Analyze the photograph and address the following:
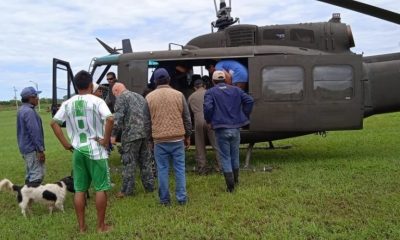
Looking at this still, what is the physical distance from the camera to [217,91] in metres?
7.07

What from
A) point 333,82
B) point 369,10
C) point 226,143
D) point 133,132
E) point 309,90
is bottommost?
point 226,143

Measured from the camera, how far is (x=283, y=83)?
9.21 m

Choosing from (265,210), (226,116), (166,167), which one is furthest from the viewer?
(226,116)

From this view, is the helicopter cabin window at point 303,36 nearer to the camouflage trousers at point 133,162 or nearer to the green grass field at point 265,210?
the green grass field at point 265,210

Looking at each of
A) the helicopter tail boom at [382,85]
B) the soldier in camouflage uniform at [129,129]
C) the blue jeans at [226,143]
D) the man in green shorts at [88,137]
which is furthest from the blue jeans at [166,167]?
the helicopter tail boom at [382,85]

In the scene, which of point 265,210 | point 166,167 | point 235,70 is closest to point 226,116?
point 166,167

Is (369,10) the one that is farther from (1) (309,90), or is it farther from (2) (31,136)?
(1) (309,90)

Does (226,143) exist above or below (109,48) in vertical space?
below

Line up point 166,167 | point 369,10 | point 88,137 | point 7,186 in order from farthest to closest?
point 7,186 → point 166,167 → point 88,137 → point 369,10

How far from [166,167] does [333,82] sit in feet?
14.1

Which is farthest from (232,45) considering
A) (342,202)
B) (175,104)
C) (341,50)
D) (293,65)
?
(342,202)

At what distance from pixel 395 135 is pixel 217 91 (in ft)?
26.9

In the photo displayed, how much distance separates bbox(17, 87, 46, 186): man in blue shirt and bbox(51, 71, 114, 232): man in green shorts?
4.70 feet

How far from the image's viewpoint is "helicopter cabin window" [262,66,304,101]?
9.19 metres
